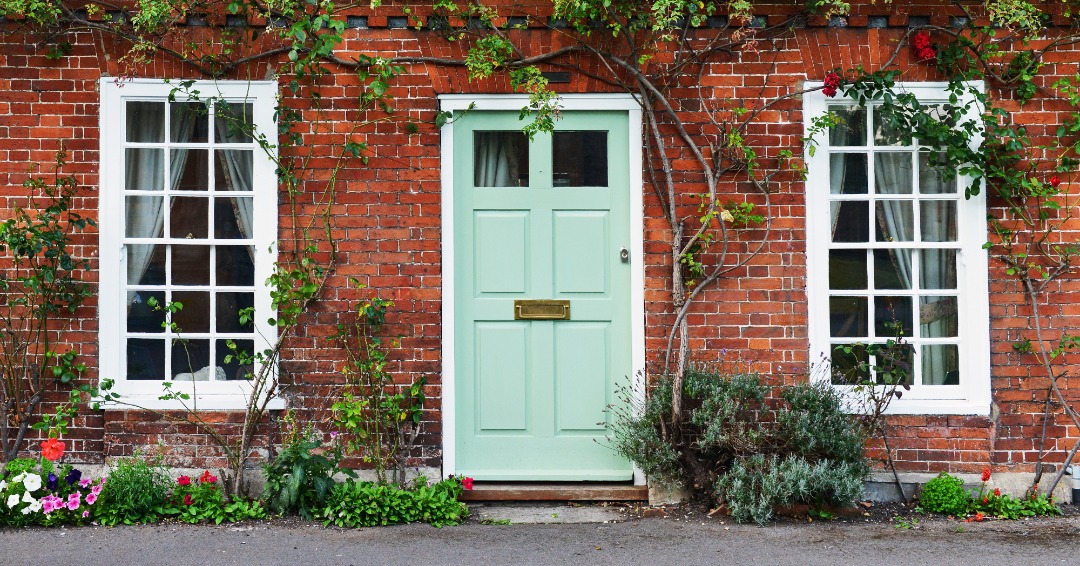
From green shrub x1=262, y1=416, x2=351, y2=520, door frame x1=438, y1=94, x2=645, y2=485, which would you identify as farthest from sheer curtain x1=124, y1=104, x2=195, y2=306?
door frame x1=438, y1=94, x2=645, y2=485

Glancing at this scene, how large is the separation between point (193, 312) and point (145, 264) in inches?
17.2

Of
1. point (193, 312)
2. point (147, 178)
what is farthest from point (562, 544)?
point (147, 178)

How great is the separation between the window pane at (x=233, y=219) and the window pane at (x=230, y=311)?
1.27 feet

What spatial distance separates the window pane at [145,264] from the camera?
6.45m

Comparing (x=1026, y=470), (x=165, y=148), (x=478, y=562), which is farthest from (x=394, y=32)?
(x=1026, y=470)

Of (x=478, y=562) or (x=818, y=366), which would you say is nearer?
(x=478, y=562)

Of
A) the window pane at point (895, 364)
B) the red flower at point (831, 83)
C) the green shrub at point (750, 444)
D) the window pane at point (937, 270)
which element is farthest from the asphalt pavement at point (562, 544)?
the red flower at point (831, 83)

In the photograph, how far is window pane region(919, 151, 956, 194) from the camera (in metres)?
6.55

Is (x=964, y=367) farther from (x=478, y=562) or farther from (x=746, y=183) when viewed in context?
(x=478, y=562)

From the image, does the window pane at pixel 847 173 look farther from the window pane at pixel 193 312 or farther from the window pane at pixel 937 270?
the window pane at pixel 193 312

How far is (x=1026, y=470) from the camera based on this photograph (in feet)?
20.9

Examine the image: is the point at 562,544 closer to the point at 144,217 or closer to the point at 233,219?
the point at 233,219

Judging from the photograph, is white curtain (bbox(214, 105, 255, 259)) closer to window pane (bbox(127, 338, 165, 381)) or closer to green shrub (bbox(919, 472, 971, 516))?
window pane (bbox(127, 338, 165, 381))

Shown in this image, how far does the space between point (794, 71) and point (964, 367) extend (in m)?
2.20
